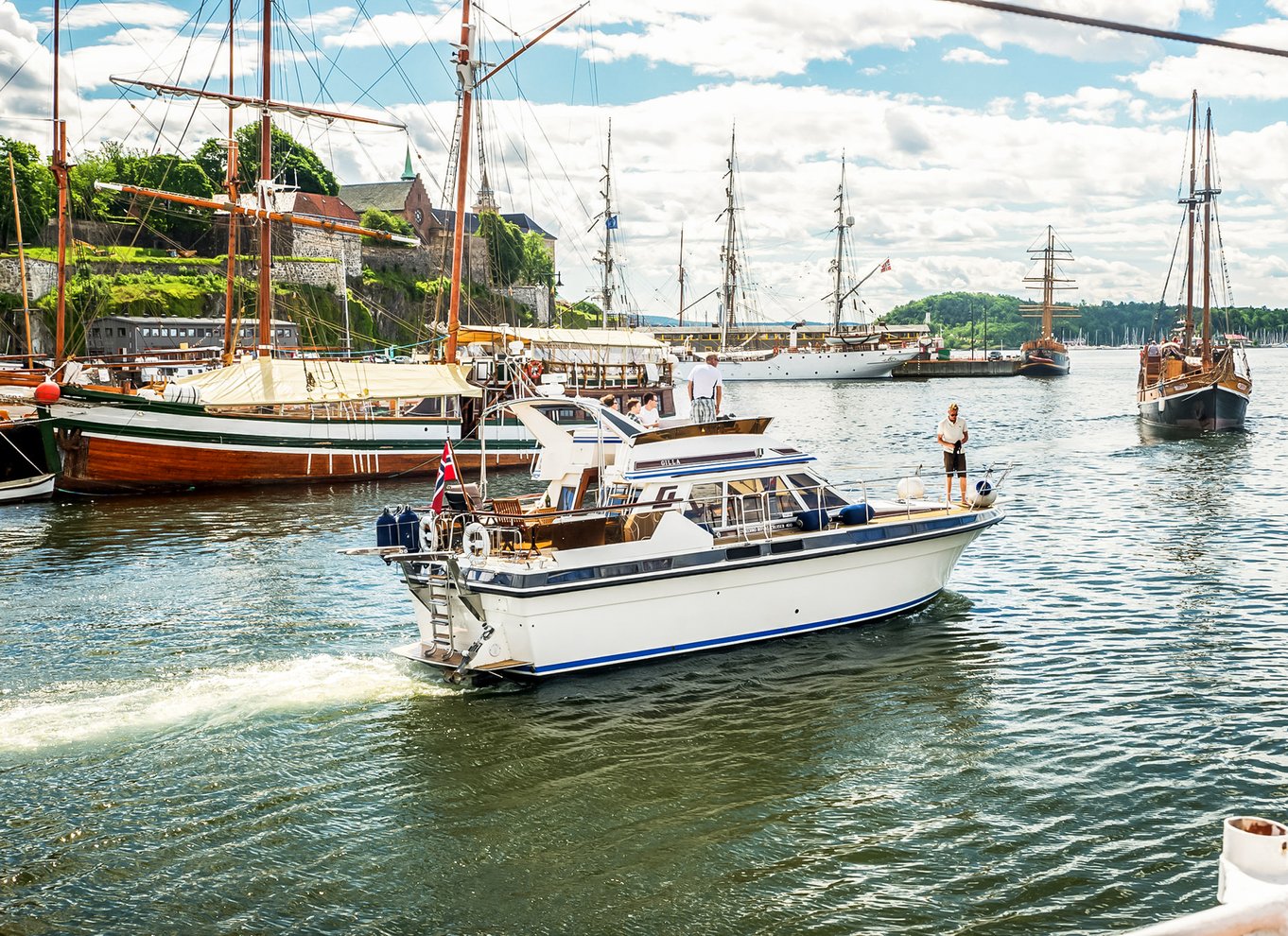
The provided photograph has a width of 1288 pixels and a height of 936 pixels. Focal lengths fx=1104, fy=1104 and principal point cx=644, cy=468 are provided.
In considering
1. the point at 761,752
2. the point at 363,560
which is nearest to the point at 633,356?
the point at 363,560

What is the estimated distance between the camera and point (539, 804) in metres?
11.3

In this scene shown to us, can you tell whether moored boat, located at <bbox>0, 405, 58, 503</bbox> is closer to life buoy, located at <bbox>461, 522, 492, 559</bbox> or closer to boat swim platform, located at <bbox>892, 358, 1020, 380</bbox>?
life buoy, located at <bbox>461, 522, 492, 559</bbox>

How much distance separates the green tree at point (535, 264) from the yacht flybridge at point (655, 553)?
396ft

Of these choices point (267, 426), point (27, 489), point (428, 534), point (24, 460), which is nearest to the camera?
point (428, 534)

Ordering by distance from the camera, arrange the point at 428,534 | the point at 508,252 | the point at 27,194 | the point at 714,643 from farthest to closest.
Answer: the point at 508,252
the point at 27,194
the point at 714,643
the point at 428,534

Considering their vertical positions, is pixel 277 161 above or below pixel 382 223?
above

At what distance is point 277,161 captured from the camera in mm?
106938

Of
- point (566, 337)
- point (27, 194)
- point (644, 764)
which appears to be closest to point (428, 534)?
point (644, 764)

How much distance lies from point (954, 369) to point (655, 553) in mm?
121279

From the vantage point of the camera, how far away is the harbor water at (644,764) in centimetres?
938

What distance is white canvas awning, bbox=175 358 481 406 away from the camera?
1382 inches

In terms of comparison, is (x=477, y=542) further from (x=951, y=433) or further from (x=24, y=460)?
(x=24, y=460)

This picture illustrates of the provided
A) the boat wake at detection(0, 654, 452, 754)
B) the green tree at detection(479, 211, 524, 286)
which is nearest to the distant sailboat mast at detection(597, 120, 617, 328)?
the green tree at detection(479, 211, 524, 286)

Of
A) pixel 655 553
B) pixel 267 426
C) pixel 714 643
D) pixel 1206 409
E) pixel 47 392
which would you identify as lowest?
pixel 714 643
